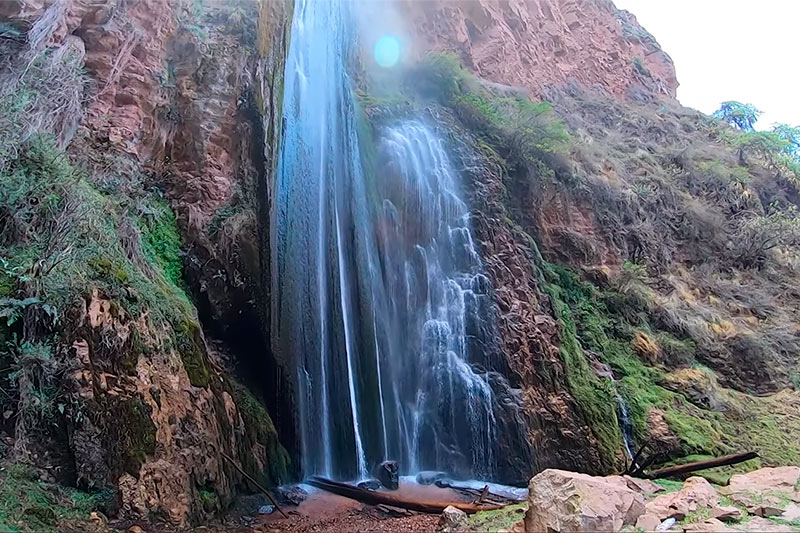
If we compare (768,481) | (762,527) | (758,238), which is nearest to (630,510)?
(762,527)

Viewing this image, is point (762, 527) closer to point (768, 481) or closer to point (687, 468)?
point (768, 481)

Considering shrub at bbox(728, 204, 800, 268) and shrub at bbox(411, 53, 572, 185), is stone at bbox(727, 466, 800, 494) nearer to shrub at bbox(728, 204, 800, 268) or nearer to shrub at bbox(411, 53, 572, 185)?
shrub at bbox(411, 53, 572, 185)

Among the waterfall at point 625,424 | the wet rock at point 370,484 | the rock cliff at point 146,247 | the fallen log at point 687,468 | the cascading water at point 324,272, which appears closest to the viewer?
the rock cliff at point 146,247

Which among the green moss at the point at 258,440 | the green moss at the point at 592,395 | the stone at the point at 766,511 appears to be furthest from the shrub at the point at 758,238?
the green moss at the point at 258,440

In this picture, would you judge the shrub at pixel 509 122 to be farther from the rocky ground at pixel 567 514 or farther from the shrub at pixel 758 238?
the rocky ground at pixel 567 514

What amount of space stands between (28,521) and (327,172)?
8858 millimetres

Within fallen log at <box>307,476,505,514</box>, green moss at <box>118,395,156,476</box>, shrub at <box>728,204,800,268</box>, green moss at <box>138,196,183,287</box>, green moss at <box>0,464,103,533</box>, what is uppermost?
shrub at <box>728,204,800,268</box>

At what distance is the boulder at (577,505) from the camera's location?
4.16m

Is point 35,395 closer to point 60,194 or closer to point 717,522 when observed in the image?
point 60,194

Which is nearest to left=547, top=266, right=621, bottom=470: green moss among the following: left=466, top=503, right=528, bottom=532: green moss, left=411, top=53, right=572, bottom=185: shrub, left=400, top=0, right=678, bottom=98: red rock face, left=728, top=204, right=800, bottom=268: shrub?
left=466, top=503, right=528, bottom=532: green moss

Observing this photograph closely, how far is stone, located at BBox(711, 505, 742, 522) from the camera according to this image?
4.64 m

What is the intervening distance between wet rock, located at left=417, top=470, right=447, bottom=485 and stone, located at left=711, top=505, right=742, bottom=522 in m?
5.42

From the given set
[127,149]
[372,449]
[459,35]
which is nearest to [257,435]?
[372,449]

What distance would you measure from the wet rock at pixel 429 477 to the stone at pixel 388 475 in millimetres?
720
